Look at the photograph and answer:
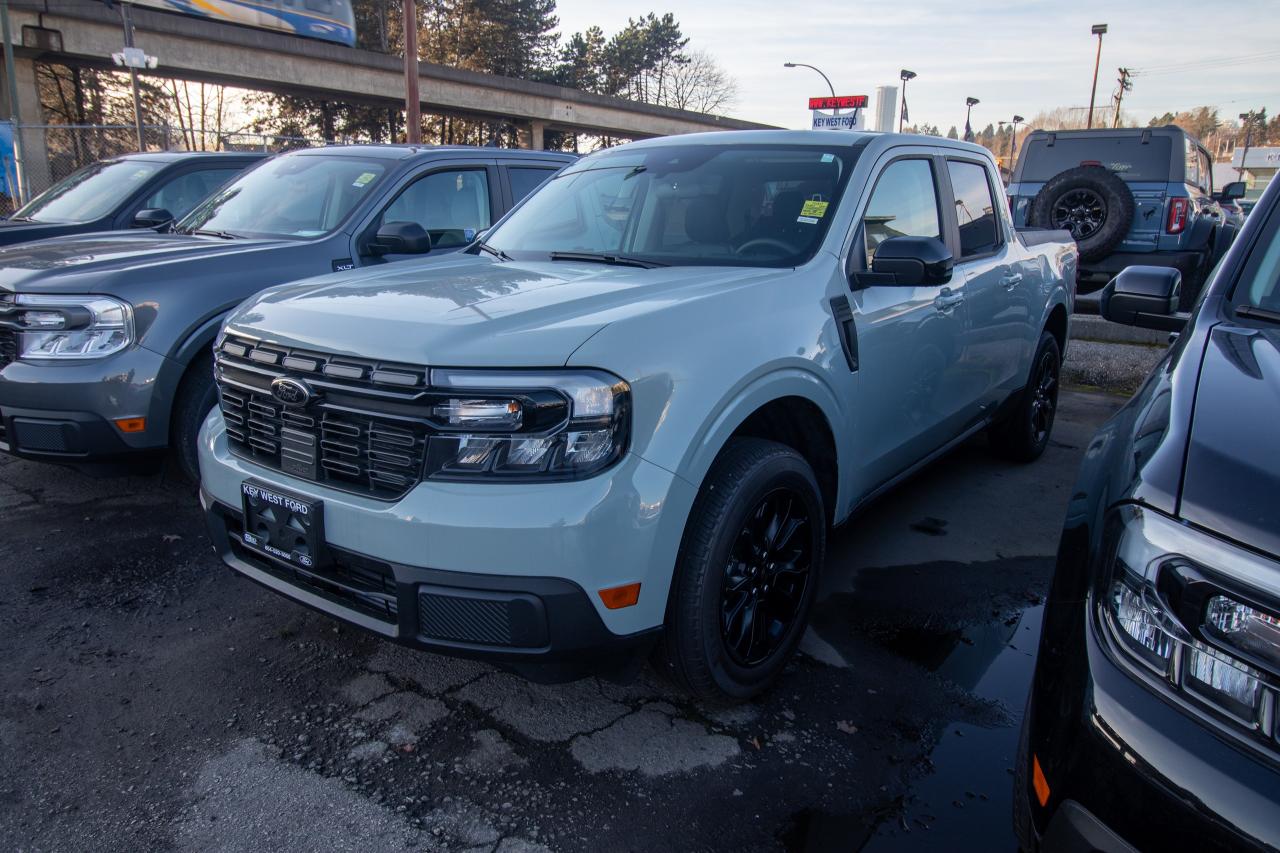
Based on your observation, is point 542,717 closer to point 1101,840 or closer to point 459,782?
point 459,782

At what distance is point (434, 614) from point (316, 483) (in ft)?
1.85

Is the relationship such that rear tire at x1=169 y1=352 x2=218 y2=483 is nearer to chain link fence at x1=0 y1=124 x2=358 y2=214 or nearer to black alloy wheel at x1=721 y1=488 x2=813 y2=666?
black alloy wheel at x1=721 y1=488 x2=813 y2=666

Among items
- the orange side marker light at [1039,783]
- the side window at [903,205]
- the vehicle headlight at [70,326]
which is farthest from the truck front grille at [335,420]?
the side window at [903,205]

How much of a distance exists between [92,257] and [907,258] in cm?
390

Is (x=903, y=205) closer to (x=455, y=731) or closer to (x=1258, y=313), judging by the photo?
(x=1258, y=313)

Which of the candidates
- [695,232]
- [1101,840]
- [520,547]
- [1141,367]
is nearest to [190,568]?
[520,547]

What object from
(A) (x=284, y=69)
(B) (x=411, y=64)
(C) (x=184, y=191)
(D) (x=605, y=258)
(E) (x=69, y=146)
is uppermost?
(A) (x=284, y=69)

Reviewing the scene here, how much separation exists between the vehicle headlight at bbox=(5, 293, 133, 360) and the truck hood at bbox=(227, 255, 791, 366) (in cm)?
146

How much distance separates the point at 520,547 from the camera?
2062 millimetres

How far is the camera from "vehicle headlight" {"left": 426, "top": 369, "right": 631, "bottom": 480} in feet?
6.94

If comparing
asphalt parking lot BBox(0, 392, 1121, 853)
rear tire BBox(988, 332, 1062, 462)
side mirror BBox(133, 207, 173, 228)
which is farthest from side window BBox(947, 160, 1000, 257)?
side mirror BBox(133, 207, 173, 228)

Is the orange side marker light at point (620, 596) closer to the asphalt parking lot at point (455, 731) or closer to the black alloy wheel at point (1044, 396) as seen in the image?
the asphalt parking lot at point (455, 731)

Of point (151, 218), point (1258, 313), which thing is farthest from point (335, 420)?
point (151, 218)

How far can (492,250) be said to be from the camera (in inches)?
146
